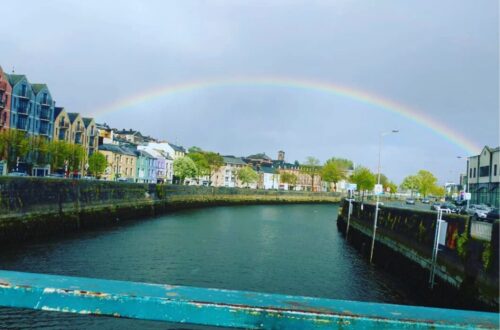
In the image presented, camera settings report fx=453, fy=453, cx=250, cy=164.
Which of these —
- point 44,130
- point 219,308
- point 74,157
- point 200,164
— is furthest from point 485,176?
point 219,308

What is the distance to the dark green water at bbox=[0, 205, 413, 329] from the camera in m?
21.4

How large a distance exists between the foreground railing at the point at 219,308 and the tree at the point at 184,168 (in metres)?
135

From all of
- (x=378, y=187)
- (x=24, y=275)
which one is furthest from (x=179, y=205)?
(x=24, y=275)

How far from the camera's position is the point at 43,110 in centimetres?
8862

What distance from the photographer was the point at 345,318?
7.96 ft

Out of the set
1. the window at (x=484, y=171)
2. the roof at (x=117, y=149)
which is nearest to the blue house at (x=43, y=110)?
the roof at (x=117, y=149)

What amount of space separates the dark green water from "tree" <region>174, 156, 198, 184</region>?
307 ft

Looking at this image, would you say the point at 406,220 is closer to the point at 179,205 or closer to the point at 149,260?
the point at 149,260

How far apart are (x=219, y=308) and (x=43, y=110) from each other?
9576 cm

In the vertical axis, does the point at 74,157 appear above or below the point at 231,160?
below

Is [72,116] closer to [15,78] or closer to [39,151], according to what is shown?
[15,78]

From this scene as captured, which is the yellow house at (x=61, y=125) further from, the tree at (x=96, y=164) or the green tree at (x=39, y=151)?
the green tree at (x=39, y=151)

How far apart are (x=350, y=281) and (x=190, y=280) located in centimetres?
895

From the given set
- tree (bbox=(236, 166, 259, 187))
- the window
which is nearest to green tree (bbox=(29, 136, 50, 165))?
the window
